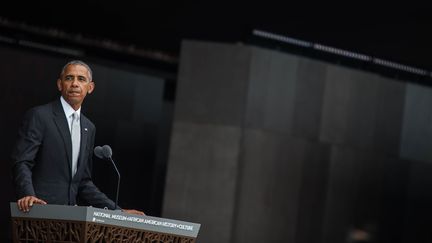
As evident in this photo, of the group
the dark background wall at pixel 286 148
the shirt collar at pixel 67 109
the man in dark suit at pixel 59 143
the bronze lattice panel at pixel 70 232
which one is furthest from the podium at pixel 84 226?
the dark background wall at pixel 286 148

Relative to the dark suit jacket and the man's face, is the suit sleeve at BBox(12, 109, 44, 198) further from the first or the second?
the man's face

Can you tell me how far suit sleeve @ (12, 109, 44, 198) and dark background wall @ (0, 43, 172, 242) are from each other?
275 inches

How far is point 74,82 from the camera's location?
329cm

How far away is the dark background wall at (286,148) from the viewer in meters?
9.88

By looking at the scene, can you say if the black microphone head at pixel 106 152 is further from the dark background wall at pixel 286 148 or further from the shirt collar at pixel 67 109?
the dark background wall at pixel 286 148

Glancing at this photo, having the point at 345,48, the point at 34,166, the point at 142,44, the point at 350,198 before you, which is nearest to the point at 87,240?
the point at 34,166

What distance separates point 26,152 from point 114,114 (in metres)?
7.53

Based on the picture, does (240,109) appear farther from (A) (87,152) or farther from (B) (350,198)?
(A) (87,152)

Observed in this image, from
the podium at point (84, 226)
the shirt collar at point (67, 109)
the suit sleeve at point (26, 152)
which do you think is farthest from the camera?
the shirt collar at point (67, 109)

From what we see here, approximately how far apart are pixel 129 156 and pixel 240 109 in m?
1.71

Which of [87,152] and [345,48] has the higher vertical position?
[345,48]

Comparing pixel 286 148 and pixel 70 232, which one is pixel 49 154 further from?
pixel 286 148

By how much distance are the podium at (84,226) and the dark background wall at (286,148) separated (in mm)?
6673

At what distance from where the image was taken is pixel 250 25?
11.2m
